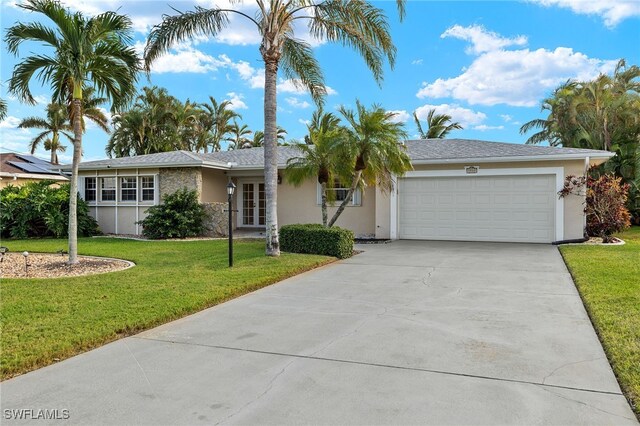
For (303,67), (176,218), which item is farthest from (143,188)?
(303,67)

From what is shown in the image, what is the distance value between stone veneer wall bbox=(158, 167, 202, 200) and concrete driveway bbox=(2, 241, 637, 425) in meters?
10.4

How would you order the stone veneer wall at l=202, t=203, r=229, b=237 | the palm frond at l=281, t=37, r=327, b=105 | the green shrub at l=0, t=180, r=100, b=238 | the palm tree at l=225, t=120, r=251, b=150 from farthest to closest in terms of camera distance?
the palm tree at l=225, t=120, r=251, b=150 → the stone veneer wall at l=202, t=203, r=229, b=237 → the green shrub at l=0, t=180, r=100, b=238 → the palm frond at l=281, t=37, r=327, b=105

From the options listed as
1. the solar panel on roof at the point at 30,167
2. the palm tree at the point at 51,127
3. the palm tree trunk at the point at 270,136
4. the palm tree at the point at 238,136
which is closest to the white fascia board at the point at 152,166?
the palm tree trunk at the point at 270,136

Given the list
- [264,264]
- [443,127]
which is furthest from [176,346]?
[443,127]

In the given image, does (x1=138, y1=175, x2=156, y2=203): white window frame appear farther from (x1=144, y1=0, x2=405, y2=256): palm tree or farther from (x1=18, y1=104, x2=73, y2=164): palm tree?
(x1=18, y1=104, x2=73, y2=164): palm tree

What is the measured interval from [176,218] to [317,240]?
631 centimetres

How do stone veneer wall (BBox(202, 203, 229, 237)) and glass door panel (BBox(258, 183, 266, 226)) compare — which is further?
glass door panel (BBox(258, 183, 266, 226))

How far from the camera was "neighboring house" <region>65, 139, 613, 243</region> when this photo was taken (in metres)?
13.7

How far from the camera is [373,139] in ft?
38.7

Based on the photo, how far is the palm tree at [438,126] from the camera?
30281 mm

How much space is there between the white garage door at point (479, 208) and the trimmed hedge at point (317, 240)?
4582 millimetres

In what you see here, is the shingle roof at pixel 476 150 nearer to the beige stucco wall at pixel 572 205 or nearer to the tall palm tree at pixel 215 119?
the beige stucco wall at pixel 572 205

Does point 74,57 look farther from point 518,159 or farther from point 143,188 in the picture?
point 518,159

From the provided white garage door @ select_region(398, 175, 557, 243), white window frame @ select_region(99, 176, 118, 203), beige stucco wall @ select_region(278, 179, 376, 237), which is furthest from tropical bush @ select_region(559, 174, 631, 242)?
white window frame @ select_region(99, 176, 118, 203)
